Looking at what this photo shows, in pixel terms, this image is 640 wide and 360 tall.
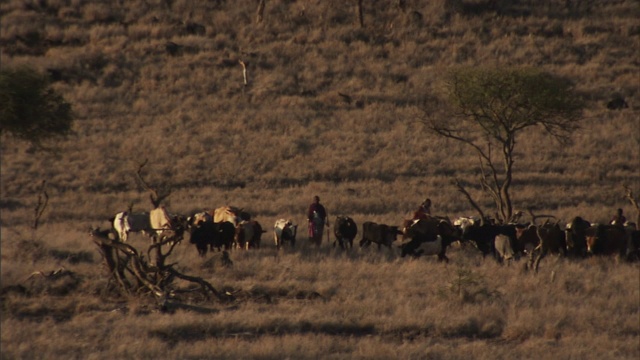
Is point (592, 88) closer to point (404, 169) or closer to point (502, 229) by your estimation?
point (404, 169)

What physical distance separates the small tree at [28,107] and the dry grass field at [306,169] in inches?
99.1

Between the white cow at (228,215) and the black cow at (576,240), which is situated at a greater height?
the white cow at (228,215)

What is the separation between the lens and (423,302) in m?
12.5

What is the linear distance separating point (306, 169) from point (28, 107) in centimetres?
1212

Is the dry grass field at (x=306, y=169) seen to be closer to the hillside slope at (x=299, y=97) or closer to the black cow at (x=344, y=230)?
the hillside slope at (x=299, y=97)

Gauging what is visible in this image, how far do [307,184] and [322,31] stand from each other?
63.0ft

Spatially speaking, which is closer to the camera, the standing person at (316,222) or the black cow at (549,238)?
the black cow at (549,238)

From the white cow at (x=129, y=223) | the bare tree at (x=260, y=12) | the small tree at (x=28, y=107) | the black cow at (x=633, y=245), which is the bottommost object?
the black cow at (x=633, y=245)

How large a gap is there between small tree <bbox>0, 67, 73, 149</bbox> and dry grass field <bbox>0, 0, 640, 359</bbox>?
2517mm

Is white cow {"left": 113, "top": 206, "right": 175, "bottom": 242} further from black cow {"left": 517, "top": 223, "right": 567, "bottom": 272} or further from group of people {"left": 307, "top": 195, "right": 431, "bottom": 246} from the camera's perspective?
black cow {"left": 517, "top": 223, "right": 567, "bottom": 272}

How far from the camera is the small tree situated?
1973cm

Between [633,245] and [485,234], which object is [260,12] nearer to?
[485,234]

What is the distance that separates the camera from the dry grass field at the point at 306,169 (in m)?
10.8

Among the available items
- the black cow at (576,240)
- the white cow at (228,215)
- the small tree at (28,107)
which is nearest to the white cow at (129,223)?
the white cow at (228,215)
